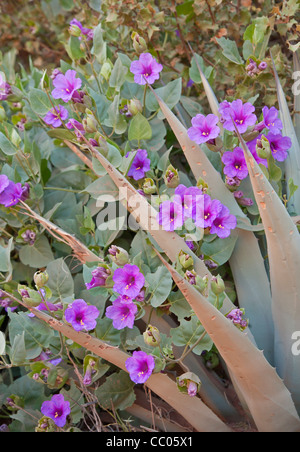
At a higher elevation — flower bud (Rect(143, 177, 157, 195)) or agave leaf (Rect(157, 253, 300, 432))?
flower bud (Rect(143, 177, 157, 195))

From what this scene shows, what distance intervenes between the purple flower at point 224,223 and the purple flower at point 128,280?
0.59 ft

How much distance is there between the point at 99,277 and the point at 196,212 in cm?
22

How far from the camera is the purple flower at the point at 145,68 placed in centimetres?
121

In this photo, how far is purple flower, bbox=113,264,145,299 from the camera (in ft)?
3.24

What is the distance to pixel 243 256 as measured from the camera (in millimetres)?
1146

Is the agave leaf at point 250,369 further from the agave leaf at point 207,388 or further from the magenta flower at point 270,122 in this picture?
the magenta flower at point 270,122

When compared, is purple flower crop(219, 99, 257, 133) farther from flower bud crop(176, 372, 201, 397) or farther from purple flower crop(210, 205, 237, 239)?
flower bud crop(176, 372, 201, 397)

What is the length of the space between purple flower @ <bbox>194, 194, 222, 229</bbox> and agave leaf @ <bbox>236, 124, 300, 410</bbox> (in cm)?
12

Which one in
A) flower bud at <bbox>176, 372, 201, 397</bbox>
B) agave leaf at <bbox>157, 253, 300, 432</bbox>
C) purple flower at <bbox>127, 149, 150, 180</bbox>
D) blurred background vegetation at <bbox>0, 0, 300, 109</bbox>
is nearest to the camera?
agave leaf at <bbox>157, 253, 300, 432</bbox>

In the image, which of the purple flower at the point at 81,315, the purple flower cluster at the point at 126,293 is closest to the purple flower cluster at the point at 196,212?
the purple flower cluster at the point at 126,293

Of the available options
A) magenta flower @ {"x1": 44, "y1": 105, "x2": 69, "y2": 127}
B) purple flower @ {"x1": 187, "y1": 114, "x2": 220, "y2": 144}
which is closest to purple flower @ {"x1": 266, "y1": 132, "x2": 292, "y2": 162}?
purple flower @ {"x1": 187, "y1": 114, "x2": 220, "y2": 144}

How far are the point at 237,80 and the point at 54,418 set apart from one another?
897mm

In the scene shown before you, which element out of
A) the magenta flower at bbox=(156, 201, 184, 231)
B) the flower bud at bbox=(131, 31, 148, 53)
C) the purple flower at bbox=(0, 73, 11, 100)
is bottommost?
the magenta flower at bbox=(156, 201, 184, 231)

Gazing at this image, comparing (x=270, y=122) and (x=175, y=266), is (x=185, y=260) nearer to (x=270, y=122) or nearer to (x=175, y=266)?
(x=175, y=266)
